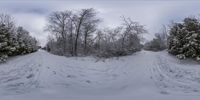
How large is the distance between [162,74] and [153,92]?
7.50ft

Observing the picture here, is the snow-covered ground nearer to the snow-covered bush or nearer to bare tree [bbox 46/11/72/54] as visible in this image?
the snow-covered bush

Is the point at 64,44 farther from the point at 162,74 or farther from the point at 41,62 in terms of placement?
the point at 162,74

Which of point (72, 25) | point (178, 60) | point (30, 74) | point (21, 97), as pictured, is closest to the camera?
point (21, 97)

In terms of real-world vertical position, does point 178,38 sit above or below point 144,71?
above

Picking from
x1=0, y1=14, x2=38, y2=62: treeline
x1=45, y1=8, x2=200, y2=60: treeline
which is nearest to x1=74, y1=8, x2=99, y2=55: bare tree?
x1=45, y1=8, x2=200, y2=60: treeline

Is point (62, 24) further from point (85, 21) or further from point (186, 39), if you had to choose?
point (186, 39)

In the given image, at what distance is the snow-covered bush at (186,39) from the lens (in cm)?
1480

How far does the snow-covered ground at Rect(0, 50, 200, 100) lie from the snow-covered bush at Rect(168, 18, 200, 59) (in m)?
0.50

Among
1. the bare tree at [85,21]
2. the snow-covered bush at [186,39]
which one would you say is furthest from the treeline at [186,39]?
the bare tree at [85,21]

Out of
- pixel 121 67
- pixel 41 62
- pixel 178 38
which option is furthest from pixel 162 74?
pixel 41 62

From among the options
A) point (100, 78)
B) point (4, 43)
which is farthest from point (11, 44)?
point (100, 78)

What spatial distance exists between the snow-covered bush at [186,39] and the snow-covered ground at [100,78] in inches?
19.6

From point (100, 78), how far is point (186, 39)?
515 centimetres

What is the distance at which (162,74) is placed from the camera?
13023mm
